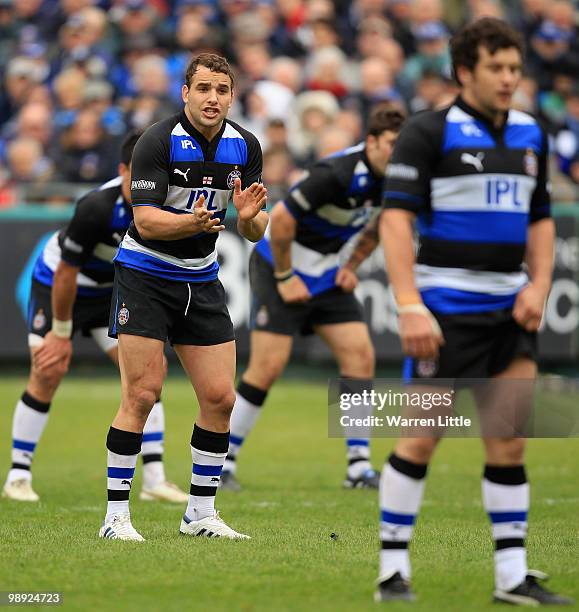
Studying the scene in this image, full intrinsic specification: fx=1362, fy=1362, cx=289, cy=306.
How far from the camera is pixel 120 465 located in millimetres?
7215

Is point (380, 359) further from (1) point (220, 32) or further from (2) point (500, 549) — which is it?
(2) point (500, 549)

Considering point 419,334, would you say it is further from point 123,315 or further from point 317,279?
point 317,279

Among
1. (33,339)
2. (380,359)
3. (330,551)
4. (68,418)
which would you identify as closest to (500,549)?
(330,551)

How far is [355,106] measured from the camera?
56.7 feet

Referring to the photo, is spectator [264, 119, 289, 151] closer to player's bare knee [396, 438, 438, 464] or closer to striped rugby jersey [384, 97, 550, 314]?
striped rugby jersey [384, 97, 550, 314]

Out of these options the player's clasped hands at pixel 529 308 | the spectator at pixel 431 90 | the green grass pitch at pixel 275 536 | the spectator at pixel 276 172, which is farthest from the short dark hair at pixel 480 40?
the spectator at pixel 431 90

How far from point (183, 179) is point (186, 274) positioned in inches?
20.6

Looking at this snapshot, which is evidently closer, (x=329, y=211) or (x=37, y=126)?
(x=329, y=211)

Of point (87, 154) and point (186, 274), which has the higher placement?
point (186, 274)

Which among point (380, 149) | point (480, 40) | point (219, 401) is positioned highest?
point (480, 40)

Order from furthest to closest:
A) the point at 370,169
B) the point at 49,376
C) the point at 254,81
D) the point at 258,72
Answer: the point at 258,72
the point at 254,81
the point at 370,169
the point at 49,376

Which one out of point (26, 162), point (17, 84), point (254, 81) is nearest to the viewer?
point (26, 162)

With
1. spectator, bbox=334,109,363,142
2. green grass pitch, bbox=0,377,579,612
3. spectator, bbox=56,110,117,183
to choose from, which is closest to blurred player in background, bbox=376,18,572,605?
green grass pitch, bbox=0,377,579,612

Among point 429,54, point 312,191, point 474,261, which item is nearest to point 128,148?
point 312,191
